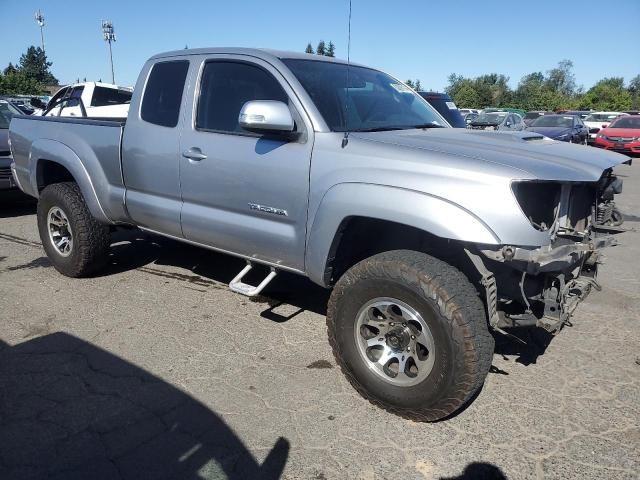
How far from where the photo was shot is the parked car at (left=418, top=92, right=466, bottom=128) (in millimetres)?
9367

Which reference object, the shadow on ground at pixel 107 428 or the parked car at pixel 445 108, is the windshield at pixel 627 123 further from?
the shadow on ground at pixel 107 428

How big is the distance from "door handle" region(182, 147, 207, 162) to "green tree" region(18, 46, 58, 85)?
8902 cm

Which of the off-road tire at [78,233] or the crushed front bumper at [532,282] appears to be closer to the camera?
the crushed front bumper at [532,282]

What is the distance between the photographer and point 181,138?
12.7ft

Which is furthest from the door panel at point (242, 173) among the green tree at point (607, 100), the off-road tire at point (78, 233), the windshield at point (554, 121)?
the green tree at point (607, 100)

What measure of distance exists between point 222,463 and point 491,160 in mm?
1996

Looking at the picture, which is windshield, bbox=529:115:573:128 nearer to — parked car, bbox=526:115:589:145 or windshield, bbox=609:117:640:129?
parked car, bbox=526:115:589:145

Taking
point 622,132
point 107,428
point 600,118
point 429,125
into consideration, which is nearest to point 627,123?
point 622,132

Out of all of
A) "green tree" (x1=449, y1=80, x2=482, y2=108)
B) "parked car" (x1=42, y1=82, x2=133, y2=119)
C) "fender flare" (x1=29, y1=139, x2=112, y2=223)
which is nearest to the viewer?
"fender flare" (x1=29, y1=139, x2=112, y2=223)

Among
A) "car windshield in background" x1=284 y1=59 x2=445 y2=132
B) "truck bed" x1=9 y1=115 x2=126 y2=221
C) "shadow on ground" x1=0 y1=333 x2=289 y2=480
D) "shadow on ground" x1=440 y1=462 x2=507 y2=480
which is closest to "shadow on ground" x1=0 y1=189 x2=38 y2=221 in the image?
"truck bed" x1=9 y1=115 x2=126 y2=221

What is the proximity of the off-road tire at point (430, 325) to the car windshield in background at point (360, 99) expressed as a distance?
100cm

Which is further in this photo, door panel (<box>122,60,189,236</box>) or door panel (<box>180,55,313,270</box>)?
door panel (<box>122,60,189,236</box>)

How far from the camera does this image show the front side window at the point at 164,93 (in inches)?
159

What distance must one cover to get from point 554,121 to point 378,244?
18133 millimetres
